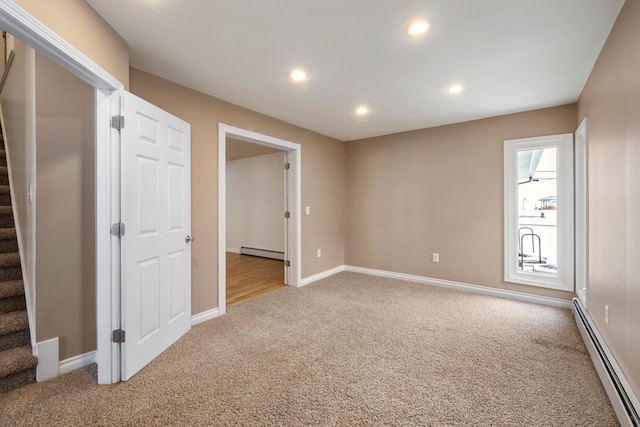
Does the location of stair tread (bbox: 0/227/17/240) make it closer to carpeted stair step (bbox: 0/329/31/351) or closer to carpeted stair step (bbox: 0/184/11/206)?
carpeted stair step (bbox: 0/184/11/206)

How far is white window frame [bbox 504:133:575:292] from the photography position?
3.24m

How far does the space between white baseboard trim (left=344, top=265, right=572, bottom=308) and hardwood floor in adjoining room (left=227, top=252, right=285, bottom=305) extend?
140cm

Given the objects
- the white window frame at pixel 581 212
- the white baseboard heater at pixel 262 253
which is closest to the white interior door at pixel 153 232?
the white baseboard heater at pixel 262 253

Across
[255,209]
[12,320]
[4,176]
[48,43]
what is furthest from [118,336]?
[255,209]

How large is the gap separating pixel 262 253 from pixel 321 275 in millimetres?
2460

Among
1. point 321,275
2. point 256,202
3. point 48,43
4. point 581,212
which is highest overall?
point 48,43

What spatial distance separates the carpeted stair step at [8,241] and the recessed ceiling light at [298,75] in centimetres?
284

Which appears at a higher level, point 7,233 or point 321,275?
point 7,233

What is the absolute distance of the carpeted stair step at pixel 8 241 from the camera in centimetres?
240

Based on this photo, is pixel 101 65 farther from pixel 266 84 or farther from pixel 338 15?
pixel 338 15

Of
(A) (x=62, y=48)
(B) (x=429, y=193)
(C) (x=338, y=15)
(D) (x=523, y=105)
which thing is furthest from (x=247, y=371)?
(D) (x=523, y=105)

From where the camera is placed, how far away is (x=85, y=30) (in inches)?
64.9

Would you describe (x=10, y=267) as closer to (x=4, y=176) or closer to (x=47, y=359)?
(x=47, y=359)

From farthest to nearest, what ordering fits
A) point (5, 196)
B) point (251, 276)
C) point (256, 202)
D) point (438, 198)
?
point (256, 202) → point (251, 276) → point (438, 198) → point (5, 196)
